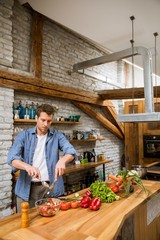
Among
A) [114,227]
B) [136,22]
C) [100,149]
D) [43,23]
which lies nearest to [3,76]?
[43,23]

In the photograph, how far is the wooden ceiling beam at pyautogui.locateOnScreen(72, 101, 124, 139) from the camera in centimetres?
562

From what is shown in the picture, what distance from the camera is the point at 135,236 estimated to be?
2.28 m

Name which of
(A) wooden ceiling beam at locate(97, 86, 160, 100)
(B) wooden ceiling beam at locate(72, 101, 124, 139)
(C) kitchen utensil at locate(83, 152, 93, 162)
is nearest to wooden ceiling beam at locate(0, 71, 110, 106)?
(B) wooden ceiling beam at locate(72, 101, 124, 139)

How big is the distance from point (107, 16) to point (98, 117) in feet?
10.8

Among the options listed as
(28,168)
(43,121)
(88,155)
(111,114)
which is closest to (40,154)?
(43,121)

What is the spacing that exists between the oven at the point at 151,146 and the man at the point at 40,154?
4.86m

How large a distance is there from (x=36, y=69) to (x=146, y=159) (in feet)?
15.5

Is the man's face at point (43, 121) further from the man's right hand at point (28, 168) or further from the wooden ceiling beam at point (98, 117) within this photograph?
the wooden ceiling beam at point (98, 117)

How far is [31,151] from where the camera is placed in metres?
2.40

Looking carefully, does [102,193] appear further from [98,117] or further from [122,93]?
[98,117]

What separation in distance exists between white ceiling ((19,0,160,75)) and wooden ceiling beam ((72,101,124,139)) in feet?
6.56

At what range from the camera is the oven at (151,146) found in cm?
655

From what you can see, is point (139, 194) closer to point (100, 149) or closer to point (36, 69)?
point (36, 69)

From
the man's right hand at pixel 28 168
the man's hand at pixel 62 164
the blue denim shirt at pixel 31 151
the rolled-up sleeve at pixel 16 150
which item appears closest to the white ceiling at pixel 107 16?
the blue denim shirt at pixel 31 151
